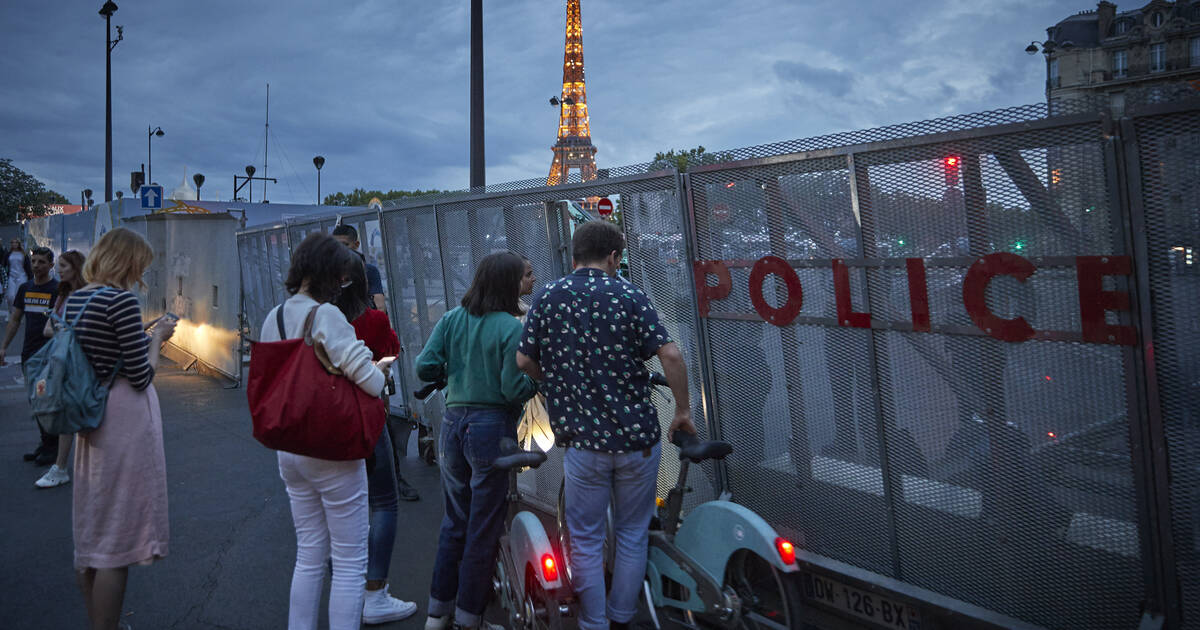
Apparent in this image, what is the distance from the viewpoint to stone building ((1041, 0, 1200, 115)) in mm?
58375

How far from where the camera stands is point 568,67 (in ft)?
202

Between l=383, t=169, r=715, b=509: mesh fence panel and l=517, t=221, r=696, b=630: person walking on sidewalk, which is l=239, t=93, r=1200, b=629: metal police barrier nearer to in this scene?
l=383, t=169, r=715, b=509: mesh fence panel

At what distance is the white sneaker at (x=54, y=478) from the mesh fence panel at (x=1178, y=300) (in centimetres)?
772

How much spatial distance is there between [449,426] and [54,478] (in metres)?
4.97

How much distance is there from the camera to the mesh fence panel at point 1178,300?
8.32 feet

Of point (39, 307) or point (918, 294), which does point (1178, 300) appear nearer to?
point (918, 294)

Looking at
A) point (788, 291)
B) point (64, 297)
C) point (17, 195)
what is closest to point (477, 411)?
point (788, 291)

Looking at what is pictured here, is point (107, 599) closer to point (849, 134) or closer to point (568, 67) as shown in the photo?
point (849, 134)

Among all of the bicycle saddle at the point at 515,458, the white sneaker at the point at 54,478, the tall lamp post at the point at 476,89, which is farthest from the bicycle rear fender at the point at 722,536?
the tall lamp post at the point at 476,89

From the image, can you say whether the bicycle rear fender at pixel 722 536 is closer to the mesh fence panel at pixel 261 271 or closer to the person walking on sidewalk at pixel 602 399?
the person walking on sidewalk at pixel 602 399

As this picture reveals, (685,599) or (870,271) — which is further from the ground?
(870,271)

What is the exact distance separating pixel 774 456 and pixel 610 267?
142 centimetres

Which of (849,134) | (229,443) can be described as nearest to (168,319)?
(849,134)

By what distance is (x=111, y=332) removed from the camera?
141 inches
